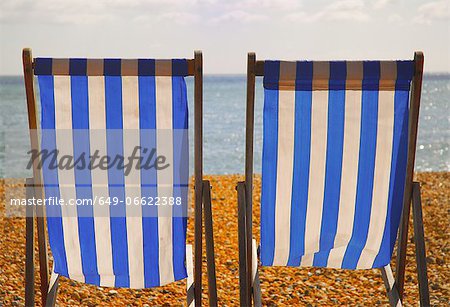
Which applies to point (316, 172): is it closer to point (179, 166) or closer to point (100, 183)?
point (179, 166)

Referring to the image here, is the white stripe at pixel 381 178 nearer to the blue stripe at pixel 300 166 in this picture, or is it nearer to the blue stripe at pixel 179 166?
the blue stripe at pixel 300 166

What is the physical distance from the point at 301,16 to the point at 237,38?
6.72 ft

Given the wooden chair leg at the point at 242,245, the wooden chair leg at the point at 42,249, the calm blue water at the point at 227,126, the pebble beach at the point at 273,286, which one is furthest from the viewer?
the calm blue water at the point at 227,126

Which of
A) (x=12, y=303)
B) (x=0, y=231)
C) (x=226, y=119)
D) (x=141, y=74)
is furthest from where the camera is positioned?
(x=226, y=119)

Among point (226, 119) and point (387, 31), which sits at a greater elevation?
point (387, 31)

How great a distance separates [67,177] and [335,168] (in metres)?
0.96

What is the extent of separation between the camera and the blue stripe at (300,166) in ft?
7.11

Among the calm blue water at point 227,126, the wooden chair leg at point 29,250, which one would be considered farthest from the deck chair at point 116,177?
the calm blue water at point 227,126

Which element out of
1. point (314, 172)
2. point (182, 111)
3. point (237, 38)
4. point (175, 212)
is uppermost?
point (237, 38)

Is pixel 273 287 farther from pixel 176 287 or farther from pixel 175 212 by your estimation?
pixel 175 212

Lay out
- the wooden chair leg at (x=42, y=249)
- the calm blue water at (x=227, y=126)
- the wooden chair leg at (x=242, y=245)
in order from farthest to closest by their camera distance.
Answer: the calm blue water at (x=227, y=126)
the wooden chair leg at (x=42, y=249)
the wooden chair leg at (x=242, y=245)

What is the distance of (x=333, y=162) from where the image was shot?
7.39ft

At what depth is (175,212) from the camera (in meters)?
2.30

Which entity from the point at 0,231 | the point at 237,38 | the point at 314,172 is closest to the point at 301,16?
the point at 237,38
